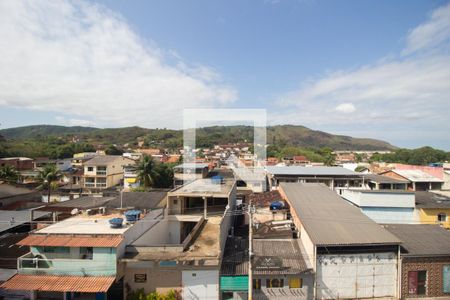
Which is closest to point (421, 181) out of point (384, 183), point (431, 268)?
point (384, 183)

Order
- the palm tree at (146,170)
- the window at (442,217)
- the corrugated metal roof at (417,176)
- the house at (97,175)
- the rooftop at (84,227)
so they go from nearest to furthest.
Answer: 1. the rooftop at (84,227)
2. the window at (442,217)
3. the corrugated metal roof at (417,176)
4. the palm tree at (146,170)
5. the house at (97,175)

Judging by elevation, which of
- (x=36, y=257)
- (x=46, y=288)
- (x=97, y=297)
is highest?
(x=36, y=257)

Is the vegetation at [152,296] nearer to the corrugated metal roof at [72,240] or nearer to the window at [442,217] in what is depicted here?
the corrugated metal roof at [72,240]

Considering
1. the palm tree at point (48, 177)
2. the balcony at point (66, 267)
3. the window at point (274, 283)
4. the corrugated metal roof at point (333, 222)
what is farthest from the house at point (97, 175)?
the window at point (274, 283)

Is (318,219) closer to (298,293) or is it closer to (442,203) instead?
(298,293)

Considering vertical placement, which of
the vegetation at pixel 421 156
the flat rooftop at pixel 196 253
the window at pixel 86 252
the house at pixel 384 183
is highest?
the vegetation at pixel 421 156

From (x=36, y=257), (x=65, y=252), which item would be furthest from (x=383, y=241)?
(x=36, y=257)
